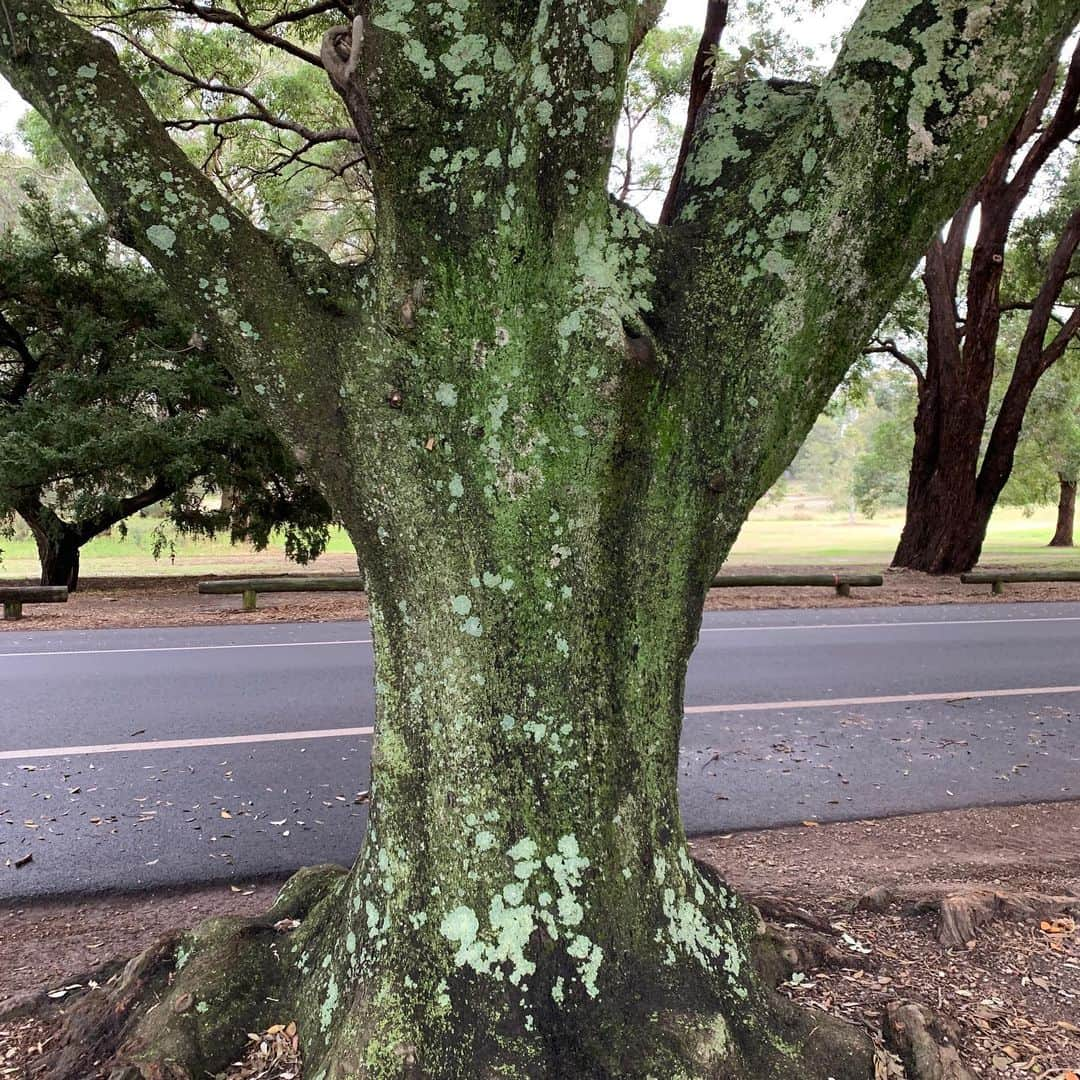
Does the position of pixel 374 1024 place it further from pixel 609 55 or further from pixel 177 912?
pixel 609 55

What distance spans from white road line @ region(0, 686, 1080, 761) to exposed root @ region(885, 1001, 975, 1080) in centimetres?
426

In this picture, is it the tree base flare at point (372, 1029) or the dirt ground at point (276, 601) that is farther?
the dirt ground at point (276, 601)

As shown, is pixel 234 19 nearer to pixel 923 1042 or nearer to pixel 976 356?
pixel 923 1042

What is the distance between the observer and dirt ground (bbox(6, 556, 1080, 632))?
40.9 ft

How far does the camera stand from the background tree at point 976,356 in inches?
669

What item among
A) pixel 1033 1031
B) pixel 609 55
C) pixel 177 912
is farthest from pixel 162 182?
pixel 1033 1031

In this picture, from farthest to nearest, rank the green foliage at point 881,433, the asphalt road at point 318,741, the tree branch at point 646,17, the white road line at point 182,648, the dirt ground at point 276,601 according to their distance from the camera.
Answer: the green foliage at point 881,433 < the dirt ground at point 276,601 < the white road line at point 182,648 < the tree branch at point 646,17 < the asphalt road at point 318,741

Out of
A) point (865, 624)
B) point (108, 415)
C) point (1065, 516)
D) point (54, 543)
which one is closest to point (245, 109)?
point (108, 415)

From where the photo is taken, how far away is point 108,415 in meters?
13.9

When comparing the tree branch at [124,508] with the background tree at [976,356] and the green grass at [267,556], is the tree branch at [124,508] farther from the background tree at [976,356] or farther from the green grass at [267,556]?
the background tree at [976,356]

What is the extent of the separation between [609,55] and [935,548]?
59.5 ft

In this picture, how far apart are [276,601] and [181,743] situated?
7.91 meters

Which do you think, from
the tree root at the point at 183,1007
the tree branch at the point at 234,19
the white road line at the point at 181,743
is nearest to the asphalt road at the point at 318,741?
the white road line at the point at 181,743

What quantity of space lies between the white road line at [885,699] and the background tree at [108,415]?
9.38 metres
